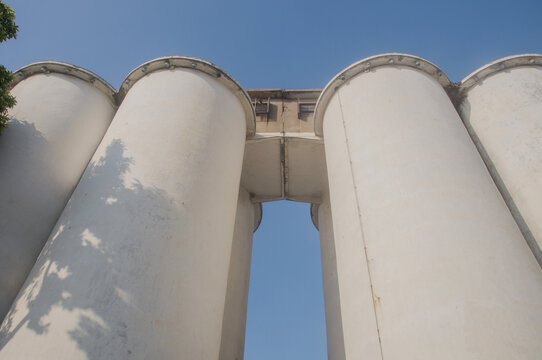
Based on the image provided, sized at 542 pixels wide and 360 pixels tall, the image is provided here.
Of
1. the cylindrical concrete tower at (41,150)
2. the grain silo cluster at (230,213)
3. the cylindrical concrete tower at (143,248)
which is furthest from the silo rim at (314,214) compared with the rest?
the cylindrical concrete tower at (41,150)

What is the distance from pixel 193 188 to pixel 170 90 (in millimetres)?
3635

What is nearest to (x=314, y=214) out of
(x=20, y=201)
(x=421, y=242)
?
(x=421, y=242)

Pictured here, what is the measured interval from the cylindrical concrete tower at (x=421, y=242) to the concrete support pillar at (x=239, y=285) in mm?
3184

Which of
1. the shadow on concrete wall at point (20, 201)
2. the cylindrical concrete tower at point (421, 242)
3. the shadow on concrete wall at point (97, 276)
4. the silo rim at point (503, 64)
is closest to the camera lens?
the cylindrical concrete tower at point (421, 242)

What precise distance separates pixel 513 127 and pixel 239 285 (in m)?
9.51

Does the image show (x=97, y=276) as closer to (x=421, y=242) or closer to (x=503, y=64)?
(x=421, y=242)

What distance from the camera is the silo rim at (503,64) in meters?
10.4

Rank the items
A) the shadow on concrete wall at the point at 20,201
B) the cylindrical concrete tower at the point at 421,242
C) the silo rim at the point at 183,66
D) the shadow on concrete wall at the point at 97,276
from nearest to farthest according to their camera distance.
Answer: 1. the cylindrical concrete tower at the point at 421,242
2. the shadow on concrete wall at the point at 97,276
3. the shadow on concrete wall at the point at 20,201
4. the silo rim at the point at 183,66

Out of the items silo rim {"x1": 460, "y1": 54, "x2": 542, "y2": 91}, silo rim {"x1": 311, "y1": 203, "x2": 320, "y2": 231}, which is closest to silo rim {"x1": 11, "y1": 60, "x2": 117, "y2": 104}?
silo rim {"x1": 311, "y1": 203, "x2": 320, "y2": 231}

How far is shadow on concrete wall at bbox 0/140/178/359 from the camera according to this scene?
16.9 ft

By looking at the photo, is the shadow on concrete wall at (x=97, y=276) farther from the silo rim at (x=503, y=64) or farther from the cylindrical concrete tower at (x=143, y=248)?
the silo rim at (x=503, y=64)

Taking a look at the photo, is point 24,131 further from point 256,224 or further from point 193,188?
point 256,224

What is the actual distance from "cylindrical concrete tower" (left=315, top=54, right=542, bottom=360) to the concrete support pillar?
3184 mm

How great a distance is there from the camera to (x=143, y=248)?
6.20m
